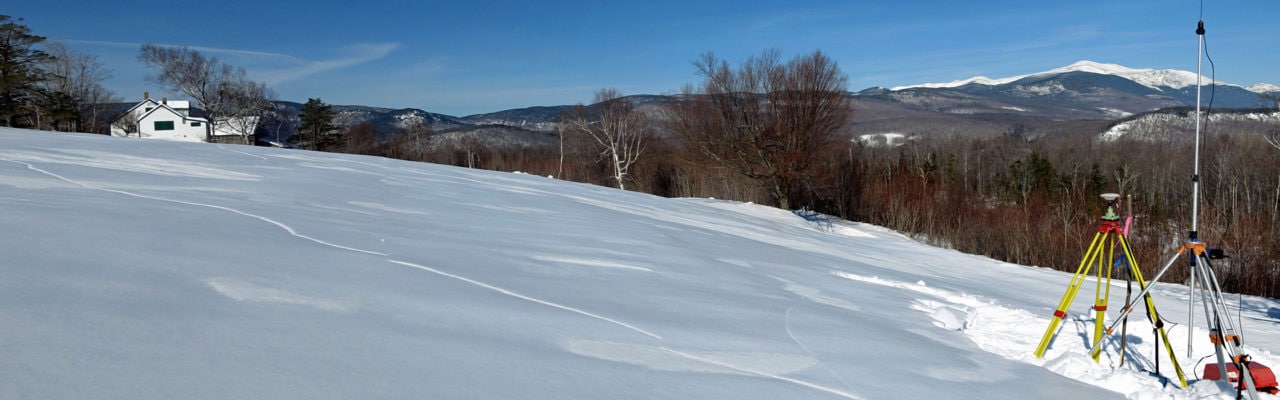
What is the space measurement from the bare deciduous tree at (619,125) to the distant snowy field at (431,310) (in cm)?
3517

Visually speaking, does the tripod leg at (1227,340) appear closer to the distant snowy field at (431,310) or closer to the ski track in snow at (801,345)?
the distant snowy field at (431,310)

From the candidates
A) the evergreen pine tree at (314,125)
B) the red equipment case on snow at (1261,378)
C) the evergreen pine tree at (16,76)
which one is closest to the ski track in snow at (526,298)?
the red equipment case on snow at (1261,378)

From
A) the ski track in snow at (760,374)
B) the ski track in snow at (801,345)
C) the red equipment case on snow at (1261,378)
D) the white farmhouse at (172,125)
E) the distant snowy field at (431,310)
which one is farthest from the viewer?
the white farmhouse at (172,125)

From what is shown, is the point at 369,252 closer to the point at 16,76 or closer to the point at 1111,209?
the point at 1111,209

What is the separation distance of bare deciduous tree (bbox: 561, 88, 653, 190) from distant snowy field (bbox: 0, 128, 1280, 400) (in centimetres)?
3517

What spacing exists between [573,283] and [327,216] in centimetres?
213

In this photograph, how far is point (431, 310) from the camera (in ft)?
10.1

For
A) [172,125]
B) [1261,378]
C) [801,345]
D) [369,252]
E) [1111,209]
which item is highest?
[172,125]

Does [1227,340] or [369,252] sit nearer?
[1227,340]

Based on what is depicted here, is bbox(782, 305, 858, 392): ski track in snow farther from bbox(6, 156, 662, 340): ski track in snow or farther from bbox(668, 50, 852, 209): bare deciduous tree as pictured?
bbox(668, 50, 852, 209): bare deciduous tree

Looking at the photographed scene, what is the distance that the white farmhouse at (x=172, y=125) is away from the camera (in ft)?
156

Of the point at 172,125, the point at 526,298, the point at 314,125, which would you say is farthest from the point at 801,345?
the point at 314,125

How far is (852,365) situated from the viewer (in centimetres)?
343

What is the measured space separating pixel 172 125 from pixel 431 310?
54719 mm
